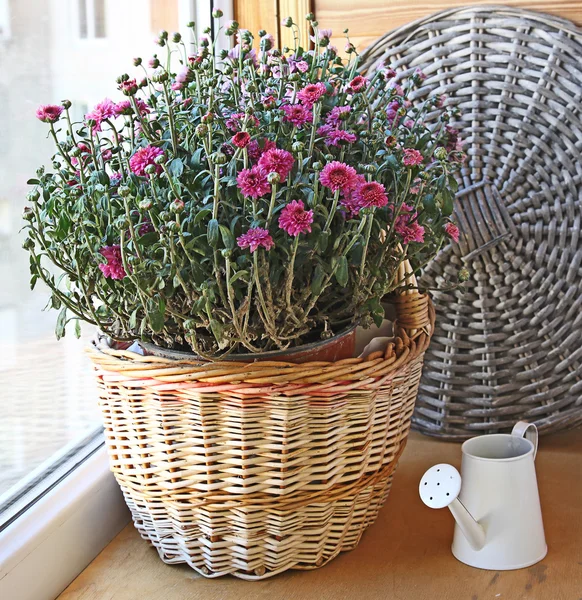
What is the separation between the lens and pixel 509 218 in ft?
3.40

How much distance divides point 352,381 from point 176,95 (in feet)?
1.11

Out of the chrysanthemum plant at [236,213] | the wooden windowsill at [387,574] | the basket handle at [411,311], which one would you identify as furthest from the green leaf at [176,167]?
the wooden windowsill at [387,574]

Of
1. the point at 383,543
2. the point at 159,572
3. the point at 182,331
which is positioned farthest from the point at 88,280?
the point at 383,543

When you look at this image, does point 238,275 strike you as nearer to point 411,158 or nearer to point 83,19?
point 411,158

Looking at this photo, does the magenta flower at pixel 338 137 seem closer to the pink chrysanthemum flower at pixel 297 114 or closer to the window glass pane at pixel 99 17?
the pink chrysanthemum flower at pixel 297 114

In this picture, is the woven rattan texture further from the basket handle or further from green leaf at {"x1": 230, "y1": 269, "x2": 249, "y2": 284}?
green leaf at {"x1": 230, "y1": 269, "x2": 249, "y2": 284}

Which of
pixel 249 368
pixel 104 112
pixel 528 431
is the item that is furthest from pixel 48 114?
→ pixel 528 431

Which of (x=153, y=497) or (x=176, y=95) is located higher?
(x=176, y=95)

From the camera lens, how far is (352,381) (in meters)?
0.69

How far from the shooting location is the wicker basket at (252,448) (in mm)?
665

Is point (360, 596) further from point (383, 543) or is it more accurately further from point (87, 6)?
point (87, 6)

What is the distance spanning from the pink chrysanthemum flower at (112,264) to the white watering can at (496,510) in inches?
14.8

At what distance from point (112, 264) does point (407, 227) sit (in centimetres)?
27

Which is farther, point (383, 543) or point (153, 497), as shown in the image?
point (383, 543)
